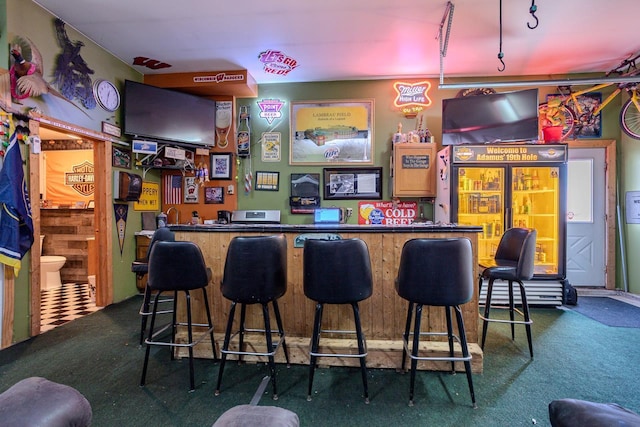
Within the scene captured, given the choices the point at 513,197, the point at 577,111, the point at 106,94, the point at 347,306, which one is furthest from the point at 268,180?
the point at 577,111

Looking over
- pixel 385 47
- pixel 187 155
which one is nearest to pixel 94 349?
pixel 187 155

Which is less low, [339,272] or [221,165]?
[221,165]

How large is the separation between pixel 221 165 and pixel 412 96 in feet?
Result: 10.6

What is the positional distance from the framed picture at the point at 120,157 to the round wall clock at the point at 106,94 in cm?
53

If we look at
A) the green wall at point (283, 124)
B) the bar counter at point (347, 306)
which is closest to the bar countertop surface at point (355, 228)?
the bar counter at point (347, 306)

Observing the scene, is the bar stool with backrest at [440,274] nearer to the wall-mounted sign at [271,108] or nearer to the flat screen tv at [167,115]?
the wall-mounted sign at [271,108]

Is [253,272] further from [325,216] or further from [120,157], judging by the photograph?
[120,157]

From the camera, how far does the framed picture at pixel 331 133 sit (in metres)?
4.53

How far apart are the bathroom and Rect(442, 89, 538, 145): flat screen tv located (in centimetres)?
532

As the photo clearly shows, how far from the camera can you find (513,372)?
225 cm

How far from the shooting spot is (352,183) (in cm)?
455

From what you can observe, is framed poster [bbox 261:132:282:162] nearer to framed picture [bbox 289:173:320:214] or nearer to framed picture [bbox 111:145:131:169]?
framed picture [bbox 289:173:320:214]

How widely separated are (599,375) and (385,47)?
390cm

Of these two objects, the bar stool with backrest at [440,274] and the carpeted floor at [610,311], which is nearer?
the bar stool with backrest at [440,274]
